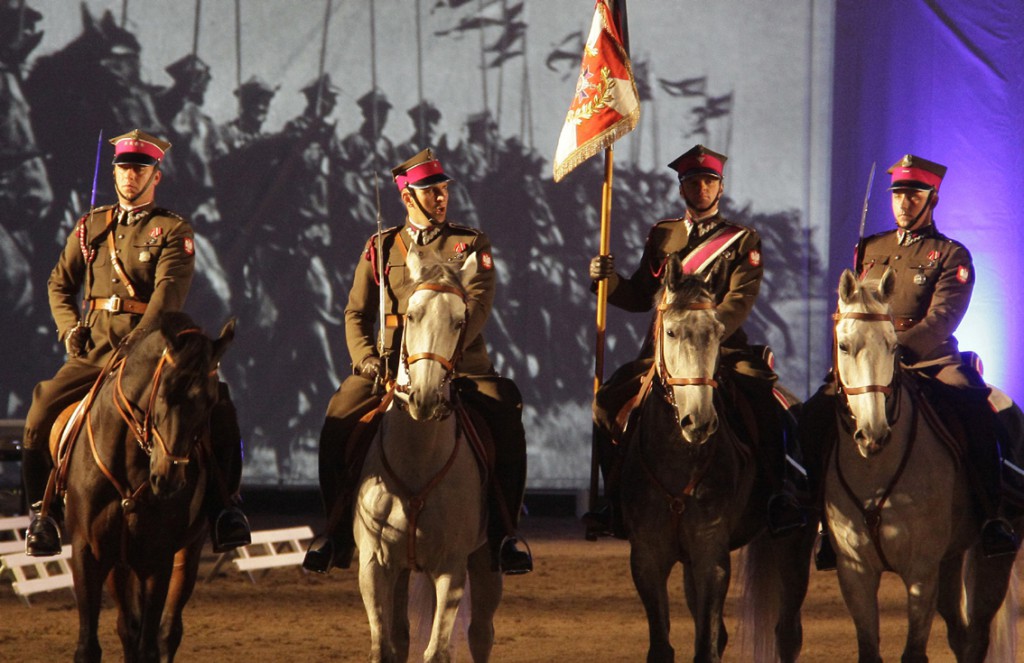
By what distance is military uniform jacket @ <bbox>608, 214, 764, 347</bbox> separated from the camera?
609 cm

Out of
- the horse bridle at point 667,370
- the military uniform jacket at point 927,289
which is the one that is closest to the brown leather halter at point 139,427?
the horse bridle at point 667,370

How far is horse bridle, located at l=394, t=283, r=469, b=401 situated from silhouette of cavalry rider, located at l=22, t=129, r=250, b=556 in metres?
1.21

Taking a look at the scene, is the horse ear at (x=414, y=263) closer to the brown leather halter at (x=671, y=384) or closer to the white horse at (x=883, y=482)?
the brown leather halter at (x=671, y=384)

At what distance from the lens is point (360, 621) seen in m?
9.05

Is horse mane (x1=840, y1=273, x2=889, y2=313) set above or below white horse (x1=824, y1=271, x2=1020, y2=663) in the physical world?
above

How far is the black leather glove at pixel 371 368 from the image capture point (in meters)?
5.62

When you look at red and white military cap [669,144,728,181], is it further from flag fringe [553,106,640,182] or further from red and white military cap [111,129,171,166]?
red and white military cap [111,129,171,166]

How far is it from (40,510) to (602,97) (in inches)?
127

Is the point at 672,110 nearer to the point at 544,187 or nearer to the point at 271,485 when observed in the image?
the point at 544,187

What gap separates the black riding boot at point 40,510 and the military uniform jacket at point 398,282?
4.65ft

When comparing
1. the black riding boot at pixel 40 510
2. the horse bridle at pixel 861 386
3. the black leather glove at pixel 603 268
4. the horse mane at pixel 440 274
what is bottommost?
the black riding boot at pixel 40 510

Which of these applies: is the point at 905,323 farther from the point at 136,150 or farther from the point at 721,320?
the point at 136,150

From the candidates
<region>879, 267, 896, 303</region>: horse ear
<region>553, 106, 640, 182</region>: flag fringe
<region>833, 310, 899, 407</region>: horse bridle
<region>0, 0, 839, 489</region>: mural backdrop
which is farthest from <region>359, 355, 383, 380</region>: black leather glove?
<region>0, 0, 839, 489</region>: mural backdrop

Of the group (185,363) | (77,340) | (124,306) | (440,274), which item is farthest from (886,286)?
(77,340)
